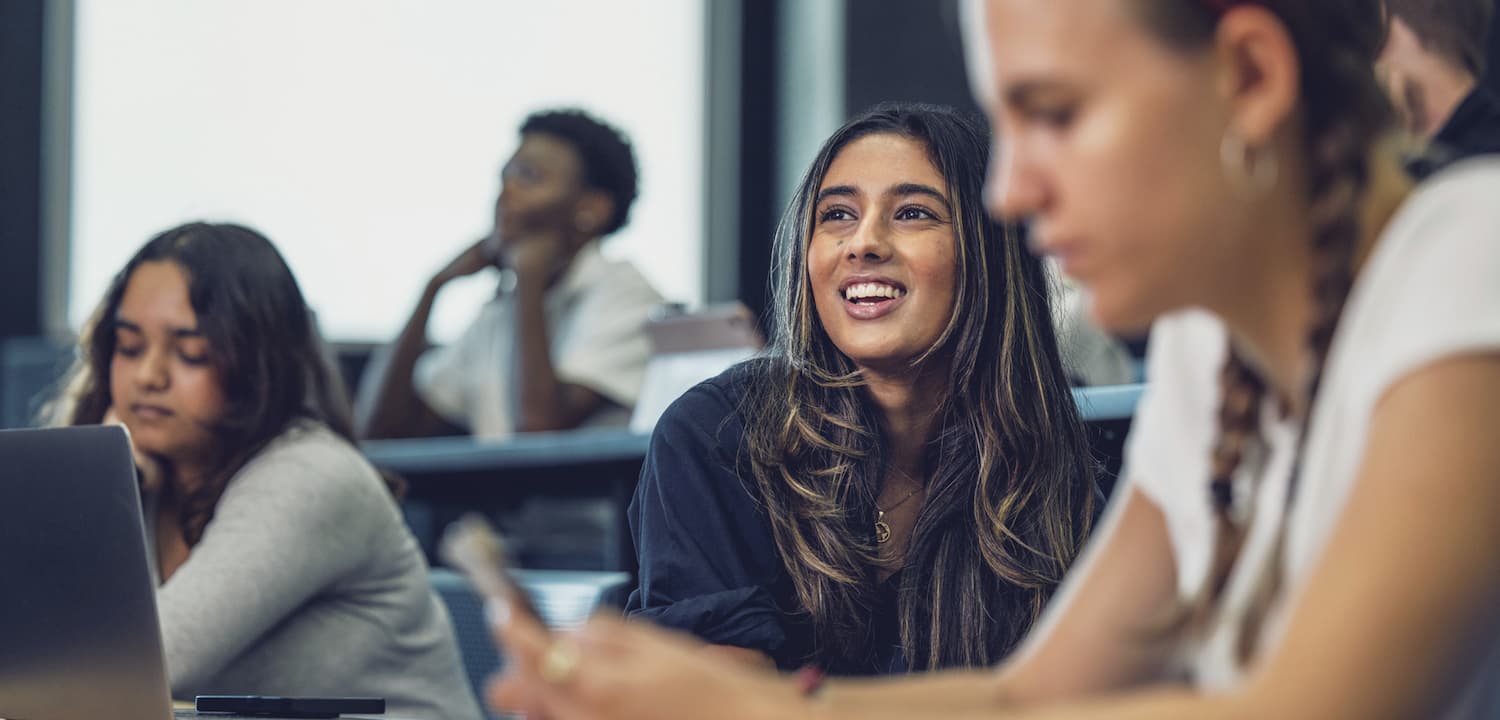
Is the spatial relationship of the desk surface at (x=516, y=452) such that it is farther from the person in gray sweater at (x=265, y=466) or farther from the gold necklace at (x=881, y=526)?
the gold necklace at (x=881, y=526)

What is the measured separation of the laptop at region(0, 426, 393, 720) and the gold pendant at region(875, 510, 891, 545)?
25.5 inches

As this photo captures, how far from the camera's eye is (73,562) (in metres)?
1.27

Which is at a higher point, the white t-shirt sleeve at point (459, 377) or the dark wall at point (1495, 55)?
the dark wall at point (1495, 55)

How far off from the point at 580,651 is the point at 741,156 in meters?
4.69

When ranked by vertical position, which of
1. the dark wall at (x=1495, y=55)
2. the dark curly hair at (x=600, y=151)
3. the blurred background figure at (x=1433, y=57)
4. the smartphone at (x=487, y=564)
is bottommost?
the smartphone at (x=487, y=564)

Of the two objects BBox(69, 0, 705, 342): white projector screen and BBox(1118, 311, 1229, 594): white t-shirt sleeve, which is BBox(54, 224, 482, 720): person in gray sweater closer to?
BBox(1118, 311, 1229, 594): white t-shirt sleeve

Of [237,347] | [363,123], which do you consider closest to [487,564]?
[237,347]

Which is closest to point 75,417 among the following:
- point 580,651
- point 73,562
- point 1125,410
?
point 73,562

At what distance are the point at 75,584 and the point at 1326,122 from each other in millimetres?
956

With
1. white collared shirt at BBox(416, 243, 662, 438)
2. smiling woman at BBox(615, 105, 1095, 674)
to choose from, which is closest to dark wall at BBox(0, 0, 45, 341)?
white collared shirt at BBox(416, 243, 662, 438)

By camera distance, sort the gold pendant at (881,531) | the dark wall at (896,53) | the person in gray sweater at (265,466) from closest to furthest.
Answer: the gold pendant at (881,531)
the person in gray sweater at (265,466)
the dark wall at (896,53)

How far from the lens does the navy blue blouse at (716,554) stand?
4.85 ft

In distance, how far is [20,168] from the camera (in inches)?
159


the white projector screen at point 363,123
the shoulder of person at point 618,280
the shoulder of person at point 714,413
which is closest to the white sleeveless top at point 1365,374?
the shoulder of person at point 714,413
